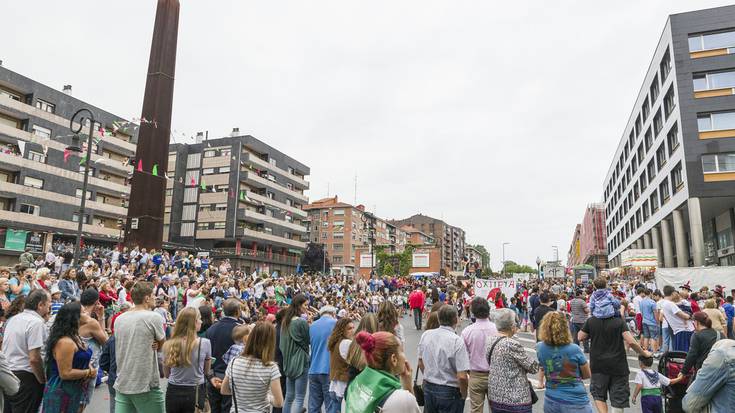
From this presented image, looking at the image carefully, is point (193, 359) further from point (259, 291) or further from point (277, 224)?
point (277, 224)

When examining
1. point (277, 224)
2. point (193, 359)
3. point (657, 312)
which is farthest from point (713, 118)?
point (277, 224)

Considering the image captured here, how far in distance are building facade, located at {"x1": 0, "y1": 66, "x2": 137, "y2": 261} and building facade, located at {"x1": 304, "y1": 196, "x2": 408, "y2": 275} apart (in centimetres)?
4578

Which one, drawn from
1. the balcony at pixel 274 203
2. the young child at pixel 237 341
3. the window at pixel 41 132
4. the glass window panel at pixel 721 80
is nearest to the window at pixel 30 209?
the window at pixel 41 132

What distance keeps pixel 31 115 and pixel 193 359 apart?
154 feet

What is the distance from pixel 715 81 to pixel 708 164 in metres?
6.00

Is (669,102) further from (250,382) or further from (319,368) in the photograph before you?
(250,382)

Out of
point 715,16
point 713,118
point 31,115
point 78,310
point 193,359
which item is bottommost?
point 193,359

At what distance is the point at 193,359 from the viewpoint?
4750 millimetres

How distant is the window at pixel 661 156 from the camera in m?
36.0

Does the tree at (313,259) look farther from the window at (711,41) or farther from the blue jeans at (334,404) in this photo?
the blue jeans at (334,404)

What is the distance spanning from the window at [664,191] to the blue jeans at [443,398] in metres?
38.0

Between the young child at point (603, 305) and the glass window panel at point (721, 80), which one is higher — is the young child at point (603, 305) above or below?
below

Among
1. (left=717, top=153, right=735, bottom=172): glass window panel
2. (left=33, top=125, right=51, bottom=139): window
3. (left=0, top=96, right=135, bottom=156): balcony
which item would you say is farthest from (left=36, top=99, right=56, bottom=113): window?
(left=717, top=153, right=735, bottom=172): glass window panel

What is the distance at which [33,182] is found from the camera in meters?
40.4
